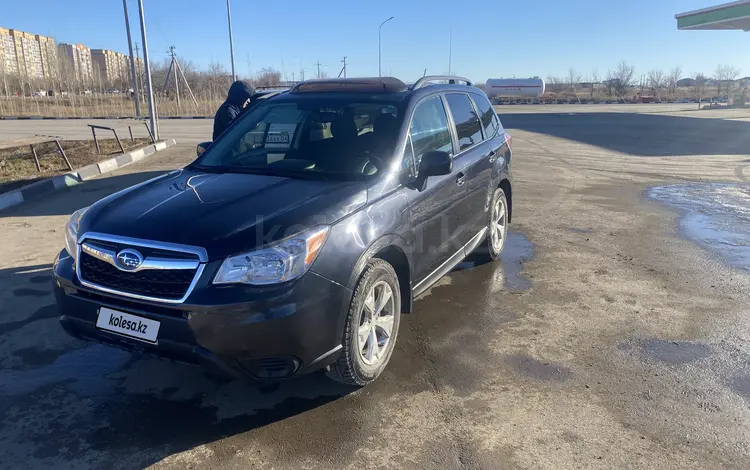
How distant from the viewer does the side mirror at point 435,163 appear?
3.83 m

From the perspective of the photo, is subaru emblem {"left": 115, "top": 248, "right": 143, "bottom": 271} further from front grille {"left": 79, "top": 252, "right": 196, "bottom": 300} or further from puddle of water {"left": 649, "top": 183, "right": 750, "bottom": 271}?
puddle of water {"left": 649, "top": 183, "right": 750, "bottom": 271}

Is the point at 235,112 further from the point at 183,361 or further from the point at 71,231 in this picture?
the point at 183,361

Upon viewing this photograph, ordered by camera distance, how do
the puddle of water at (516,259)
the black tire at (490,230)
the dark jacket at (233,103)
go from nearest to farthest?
1. the puddle of water at (516,259)
2. the black tire at (490,230)
3. the dark jacket at (233,103)

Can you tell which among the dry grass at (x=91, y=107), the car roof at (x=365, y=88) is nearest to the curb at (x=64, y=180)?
the car roof at (x=365, y=88)

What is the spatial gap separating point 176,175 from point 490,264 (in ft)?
11.2

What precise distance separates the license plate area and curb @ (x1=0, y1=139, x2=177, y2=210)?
6.77m

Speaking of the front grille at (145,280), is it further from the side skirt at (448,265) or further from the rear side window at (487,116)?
the rear side window at (487,116)

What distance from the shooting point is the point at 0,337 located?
4.25 meters

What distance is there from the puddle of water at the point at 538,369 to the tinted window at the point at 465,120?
1.89 metres

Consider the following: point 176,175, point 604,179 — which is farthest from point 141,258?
point 604,179

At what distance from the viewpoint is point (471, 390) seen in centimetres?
357

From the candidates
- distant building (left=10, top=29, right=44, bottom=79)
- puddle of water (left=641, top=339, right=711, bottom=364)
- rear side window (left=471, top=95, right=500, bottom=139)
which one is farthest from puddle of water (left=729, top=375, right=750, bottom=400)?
distant building (left=10, top=29, right=44, bottom=79)

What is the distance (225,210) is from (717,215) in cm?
798

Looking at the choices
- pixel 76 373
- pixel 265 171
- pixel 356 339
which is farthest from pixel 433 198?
pixel 76 373
